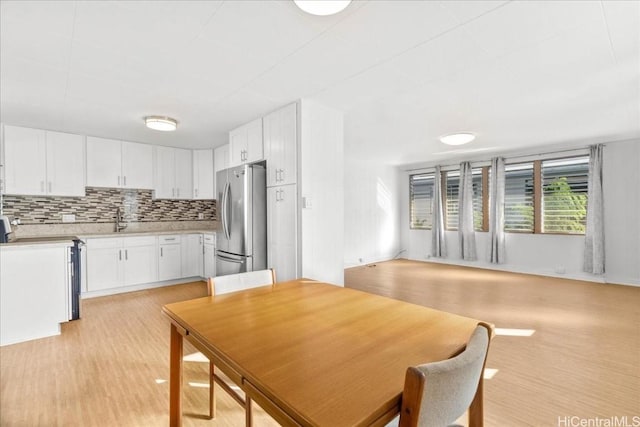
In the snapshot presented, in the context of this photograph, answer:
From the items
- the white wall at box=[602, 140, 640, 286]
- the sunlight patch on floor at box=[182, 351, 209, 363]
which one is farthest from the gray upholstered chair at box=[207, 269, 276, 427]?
the white wall at box=[602, 140, 640, 286]

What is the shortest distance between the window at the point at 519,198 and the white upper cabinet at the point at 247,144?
5288 mm

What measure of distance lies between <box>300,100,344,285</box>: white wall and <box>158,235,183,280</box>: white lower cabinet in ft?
9.99

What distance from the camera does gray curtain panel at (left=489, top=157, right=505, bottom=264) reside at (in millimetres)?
6336

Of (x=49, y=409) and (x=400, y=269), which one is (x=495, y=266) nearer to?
(x=400, y=269)

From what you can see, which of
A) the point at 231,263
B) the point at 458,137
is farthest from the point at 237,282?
the point at 458,137

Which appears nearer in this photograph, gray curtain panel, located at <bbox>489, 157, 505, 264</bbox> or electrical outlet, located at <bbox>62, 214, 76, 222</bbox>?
electrical outlet, located at <bbox>62, 214, 76, 222</bbox>

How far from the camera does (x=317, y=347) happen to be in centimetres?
108

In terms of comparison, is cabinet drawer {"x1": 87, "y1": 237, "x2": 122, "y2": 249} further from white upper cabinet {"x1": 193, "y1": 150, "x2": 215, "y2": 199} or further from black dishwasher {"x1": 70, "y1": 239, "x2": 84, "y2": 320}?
white upper cabinet {"x1": 193, "y1": 150, "x2": 215, "y2": 199}

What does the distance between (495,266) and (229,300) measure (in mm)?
6465

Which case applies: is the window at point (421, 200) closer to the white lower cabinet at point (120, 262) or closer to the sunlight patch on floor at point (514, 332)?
the sunlight patch on floor at point (514, 332)

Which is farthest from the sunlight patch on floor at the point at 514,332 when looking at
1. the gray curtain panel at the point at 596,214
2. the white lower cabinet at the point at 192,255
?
the white lower cabinet at the point at 192,255

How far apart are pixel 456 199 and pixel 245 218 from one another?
18.1ft

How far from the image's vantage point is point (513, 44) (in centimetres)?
219

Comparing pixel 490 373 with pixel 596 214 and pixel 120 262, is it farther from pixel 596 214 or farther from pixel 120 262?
pixel 120 262
